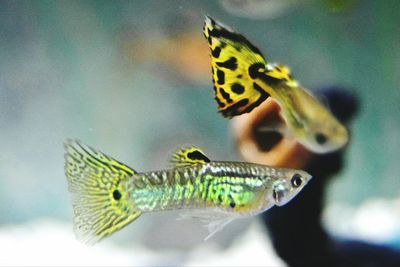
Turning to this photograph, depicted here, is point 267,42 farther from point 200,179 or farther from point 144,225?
point 144,225

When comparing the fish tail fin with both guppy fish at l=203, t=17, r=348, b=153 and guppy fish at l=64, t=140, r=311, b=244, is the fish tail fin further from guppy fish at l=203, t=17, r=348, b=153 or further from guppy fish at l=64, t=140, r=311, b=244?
guppy fish at l=203, t=17, r=348, b=153

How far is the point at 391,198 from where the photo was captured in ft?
6.66

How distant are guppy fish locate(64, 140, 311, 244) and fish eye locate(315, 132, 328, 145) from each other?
0.10 meters

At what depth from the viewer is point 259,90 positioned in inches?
75.6

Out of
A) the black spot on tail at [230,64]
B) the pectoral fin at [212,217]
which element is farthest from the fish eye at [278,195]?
the black spot on tail at [230,64]

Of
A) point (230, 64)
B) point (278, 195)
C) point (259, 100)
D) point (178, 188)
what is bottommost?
point (278, 195)

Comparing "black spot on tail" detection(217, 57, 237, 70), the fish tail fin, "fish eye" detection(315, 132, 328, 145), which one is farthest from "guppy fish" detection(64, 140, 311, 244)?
"black spot on tail" detection(217, 57, 237, 70)

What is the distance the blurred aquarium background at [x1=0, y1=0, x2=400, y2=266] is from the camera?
1934 mm

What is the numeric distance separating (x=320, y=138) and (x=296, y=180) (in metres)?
0.14

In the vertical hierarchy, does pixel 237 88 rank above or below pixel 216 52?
below

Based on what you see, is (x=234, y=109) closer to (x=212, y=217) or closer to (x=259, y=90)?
(x=259, y=90)

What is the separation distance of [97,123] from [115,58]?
0.57ft

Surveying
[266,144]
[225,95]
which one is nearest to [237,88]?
[225,95]

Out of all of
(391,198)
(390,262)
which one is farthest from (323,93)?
(390,262)
